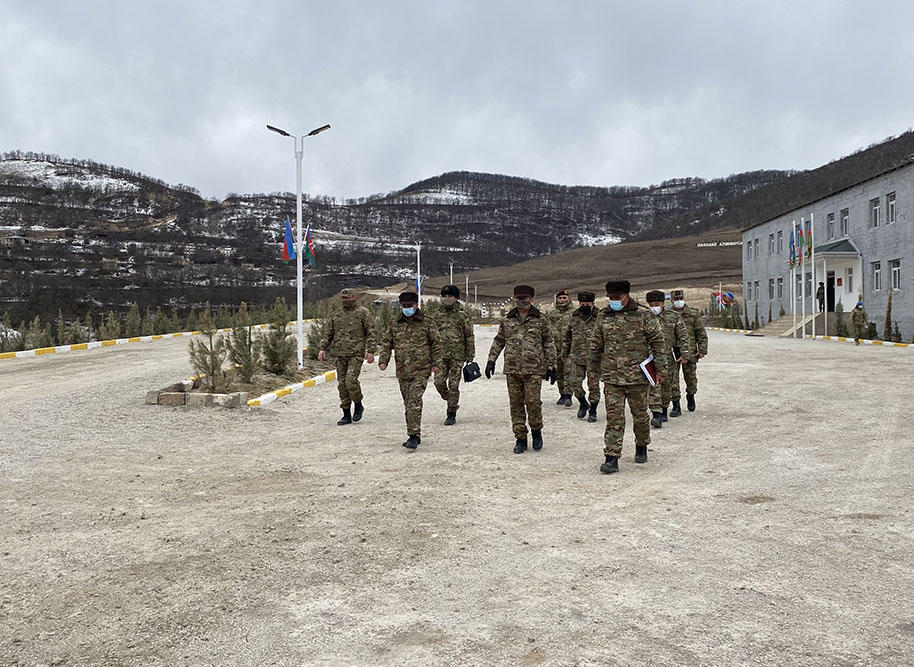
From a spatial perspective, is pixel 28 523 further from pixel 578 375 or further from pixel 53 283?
pixel 53 283

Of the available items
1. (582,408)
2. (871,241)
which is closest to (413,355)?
(582,408)

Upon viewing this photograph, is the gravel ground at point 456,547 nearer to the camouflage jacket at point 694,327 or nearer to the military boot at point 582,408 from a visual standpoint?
the military boot at point 582,408

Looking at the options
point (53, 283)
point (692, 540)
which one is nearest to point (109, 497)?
point (692, 540)

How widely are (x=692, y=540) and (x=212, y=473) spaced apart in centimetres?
426

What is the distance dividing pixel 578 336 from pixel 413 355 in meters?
2.86

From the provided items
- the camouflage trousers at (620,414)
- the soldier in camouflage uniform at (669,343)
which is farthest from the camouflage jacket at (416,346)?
the soldier in camouflage uniform at (669,343)

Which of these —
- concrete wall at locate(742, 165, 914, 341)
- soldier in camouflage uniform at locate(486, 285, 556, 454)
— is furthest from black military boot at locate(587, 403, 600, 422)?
concrete wall at locate(742, 165, 914, 341)

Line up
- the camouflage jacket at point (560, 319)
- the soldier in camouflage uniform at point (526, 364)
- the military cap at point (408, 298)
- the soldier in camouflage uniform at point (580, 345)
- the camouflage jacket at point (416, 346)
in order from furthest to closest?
the camouflage jacket at point (560, 319), the soldier in camouflage uniform at point (580, 345), the military cap at point (408, 298), the camouflage jacket at point (416, 346), the soldier in camouflage uniform at point (526, 364)

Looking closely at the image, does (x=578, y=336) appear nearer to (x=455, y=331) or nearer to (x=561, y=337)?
(x=561, y=337)

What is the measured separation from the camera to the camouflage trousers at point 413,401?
7473 mm

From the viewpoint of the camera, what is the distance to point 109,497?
18.2 ft

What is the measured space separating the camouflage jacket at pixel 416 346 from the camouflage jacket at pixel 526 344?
2.21 feet

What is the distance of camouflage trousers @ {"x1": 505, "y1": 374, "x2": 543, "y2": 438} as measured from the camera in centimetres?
730

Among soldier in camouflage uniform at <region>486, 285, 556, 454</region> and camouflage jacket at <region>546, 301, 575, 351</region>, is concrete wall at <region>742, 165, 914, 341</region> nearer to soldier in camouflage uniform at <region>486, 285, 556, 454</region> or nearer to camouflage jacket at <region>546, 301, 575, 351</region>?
camouflage jacket at <region>546, 301, 575, 351</region>
